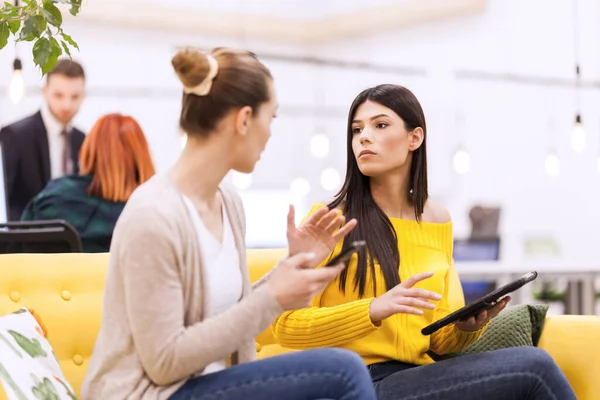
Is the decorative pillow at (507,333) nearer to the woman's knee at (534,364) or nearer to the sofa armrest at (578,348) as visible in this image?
the sofa armrest at (578,348)

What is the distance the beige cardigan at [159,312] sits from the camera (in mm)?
1688

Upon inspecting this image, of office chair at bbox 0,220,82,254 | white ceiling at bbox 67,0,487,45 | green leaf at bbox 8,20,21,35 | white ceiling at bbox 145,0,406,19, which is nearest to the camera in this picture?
green leaf at bbox 8,20,21,35

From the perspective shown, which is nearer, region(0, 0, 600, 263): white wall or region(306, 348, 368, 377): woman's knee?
region(306, 348, 368, 377): woman's knee

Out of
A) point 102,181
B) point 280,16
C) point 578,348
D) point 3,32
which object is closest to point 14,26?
point 3,32

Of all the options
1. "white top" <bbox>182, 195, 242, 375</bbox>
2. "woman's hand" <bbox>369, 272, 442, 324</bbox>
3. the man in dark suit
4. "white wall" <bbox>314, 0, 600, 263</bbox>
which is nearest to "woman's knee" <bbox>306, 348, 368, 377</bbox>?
"white top" <bbox>182, 195, 242, 375</bbox>

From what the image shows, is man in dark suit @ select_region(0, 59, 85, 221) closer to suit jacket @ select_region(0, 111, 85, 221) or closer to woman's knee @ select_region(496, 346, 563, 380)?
suit jacket @ select_region(0, 111, 85, 221)

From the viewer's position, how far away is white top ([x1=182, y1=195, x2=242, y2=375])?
182cm

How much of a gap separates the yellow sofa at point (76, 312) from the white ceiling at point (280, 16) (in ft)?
23.7

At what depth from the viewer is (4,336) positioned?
203 cm

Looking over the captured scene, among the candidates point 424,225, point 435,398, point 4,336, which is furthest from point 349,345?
point 4,336

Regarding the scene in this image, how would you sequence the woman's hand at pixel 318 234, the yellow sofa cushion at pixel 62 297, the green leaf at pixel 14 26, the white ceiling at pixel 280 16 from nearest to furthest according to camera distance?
1. the woman's hand at pixel 318 234
2. the green leaf at pixel 14 26
3. the yellow sofa cushion at pixel 62 297
4. the white ceiling at pixel 280 16

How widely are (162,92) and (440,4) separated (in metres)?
3.22

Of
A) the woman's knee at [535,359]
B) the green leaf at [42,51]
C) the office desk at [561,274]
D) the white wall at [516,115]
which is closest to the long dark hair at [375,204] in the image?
the woman's knee at [535,359]

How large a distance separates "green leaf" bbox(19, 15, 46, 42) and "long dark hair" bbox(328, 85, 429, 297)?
91 cm
